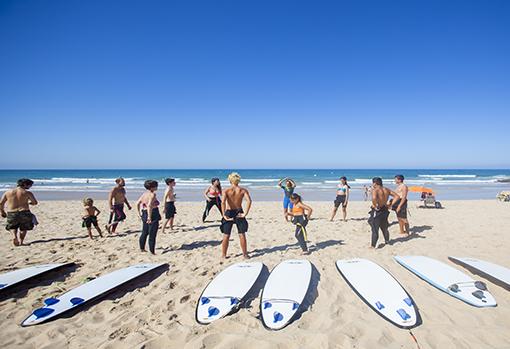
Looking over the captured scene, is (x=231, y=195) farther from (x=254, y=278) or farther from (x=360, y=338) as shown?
(x=360, y=338)

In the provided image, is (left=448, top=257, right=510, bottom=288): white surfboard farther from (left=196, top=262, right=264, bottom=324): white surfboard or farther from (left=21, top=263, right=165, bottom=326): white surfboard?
(left=21, top=263, right=165, bottom=326): white surfboard

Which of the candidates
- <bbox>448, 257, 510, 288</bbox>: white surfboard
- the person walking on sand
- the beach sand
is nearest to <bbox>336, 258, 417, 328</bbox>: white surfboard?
the beach sand

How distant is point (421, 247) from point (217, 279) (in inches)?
203

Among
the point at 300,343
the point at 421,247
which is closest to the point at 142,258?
the point at 300,343

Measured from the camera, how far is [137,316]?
318 centimetres

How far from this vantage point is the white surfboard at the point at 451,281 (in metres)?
3.43

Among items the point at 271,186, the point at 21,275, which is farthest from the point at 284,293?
the point at 271,186

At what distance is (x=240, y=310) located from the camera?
3295 mm

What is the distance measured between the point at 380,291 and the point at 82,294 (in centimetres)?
440

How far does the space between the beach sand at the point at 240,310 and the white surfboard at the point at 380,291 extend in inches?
4.8

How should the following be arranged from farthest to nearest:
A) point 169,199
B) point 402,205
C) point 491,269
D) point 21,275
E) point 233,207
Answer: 1. point 169,199
2. point 402,205
3. point 233,207
4. point 491,269
5. point 21,275

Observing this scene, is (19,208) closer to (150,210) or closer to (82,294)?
(150,210)

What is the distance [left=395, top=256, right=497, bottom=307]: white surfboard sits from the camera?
11.3 ft

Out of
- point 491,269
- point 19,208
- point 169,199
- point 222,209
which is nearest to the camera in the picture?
point 491,269
